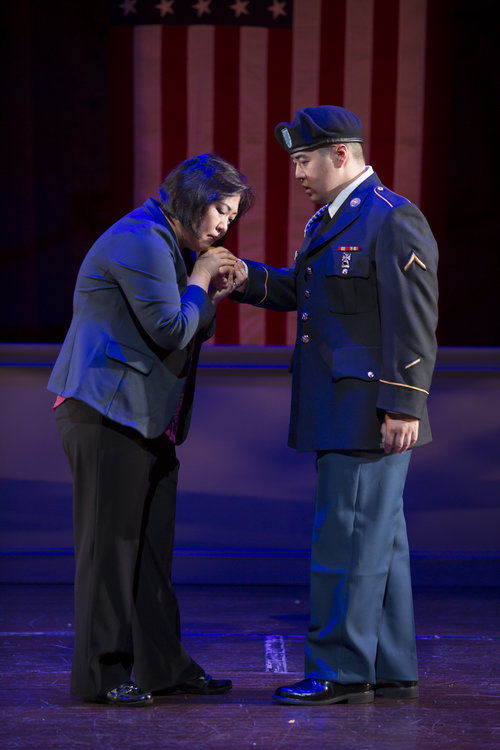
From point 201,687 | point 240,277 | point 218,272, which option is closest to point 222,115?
point 240,277

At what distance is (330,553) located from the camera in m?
2.51

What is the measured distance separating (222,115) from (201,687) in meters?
2.42

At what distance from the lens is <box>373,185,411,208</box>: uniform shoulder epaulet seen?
2.44 m

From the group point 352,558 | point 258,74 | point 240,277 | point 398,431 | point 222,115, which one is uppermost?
point 258,74

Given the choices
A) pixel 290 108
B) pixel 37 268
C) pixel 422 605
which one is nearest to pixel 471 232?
pixel 290 108

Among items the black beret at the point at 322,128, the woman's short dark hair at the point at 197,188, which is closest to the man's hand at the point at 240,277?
the woman's short dark hair at the point at 197,188

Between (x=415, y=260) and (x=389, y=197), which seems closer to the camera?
(x=415, y=260)

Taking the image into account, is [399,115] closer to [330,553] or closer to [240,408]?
[240,408]

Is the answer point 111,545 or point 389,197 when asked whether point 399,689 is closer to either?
point 111,545

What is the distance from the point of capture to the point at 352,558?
8.18 ft

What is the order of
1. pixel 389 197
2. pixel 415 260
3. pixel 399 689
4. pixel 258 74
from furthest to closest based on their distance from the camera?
pixel 258 74 → pixel 399 689 → pixel 389 197 → pixel 415 260

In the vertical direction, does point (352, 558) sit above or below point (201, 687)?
above

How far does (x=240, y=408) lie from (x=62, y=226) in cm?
107

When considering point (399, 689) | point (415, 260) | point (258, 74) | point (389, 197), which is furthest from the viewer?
point (258, 74)
